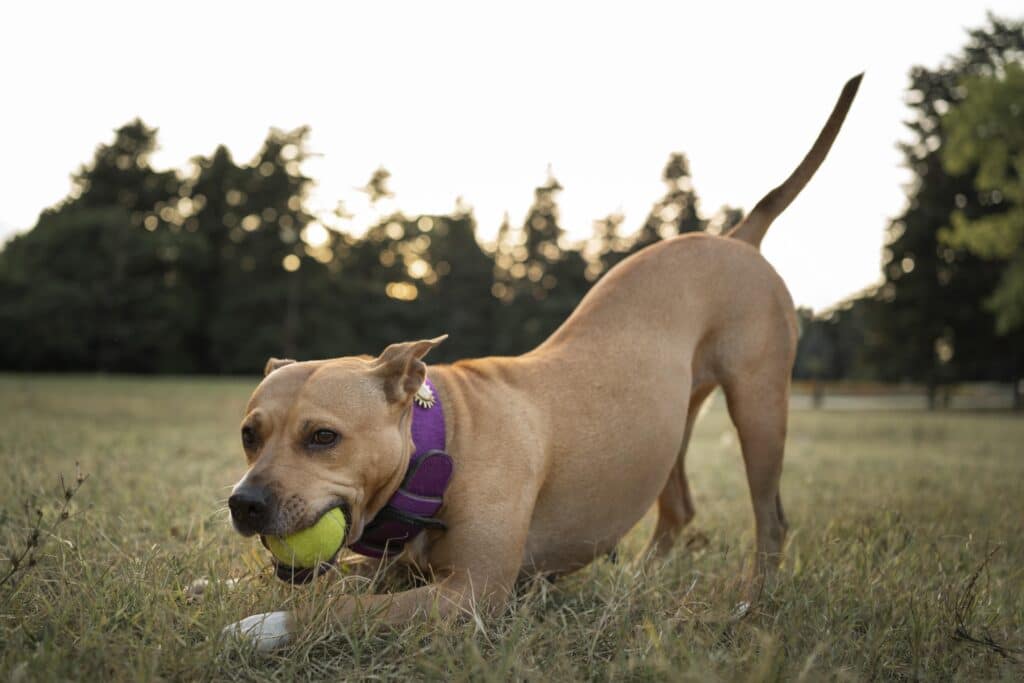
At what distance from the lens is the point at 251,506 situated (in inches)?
101

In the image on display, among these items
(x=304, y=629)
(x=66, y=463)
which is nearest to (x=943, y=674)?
(x=304, y=629)

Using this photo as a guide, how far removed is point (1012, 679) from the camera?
7.02 ft

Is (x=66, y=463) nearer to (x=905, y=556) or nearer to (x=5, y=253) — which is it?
(x=905, y=556)

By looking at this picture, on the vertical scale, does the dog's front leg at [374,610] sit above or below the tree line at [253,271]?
below

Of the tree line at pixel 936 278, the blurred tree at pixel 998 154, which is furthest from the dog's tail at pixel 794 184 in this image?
the tree line at pixel 936 278

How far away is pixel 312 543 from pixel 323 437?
359mm

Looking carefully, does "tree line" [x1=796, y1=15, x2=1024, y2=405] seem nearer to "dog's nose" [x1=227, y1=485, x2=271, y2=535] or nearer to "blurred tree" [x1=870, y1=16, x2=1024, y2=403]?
"blurred tree" [x1=870, y1=16, x2=1024, y2=403]

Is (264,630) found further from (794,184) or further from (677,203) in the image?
(677,203)

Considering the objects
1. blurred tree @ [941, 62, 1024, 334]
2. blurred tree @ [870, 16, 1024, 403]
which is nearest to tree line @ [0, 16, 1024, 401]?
blurred tree @ [870, 16, 1024, 403]

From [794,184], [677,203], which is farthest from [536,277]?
[794,184]

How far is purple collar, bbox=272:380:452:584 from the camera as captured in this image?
291 cm

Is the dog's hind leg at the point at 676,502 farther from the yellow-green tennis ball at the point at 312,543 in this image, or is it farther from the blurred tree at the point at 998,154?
the blurred tree at the point at 998,154

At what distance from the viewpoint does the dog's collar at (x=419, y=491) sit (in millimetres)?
2918

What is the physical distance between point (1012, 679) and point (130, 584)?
264cm
